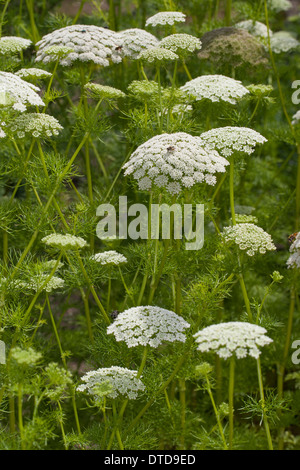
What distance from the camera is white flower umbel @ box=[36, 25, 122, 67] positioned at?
456 centimetres

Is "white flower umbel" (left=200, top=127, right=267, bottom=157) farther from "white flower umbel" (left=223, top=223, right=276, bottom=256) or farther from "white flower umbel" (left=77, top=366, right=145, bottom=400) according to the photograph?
"white flower umbel" (left=77, top=366, right=145, bottom=400)

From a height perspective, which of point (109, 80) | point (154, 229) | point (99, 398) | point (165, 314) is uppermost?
point (109, 80)

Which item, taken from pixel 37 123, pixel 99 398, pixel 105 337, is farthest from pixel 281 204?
pixel 99 398

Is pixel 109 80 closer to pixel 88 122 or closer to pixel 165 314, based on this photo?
pixel 88 122

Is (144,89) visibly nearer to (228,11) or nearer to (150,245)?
(150,245)

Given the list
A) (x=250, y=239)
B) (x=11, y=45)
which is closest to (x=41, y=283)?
(x=250, y=239)

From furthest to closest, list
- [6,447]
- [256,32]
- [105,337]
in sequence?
[256,32]
[105,337]
[6,447]

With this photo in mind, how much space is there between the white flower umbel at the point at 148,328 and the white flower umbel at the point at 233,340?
0.37 meters

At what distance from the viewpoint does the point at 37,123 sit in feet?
13.0

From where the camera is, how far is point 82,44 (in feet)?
15.2

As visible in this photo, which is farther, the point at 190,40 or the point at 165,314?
the point at 190,40

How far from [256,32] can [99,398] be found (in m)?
4.12

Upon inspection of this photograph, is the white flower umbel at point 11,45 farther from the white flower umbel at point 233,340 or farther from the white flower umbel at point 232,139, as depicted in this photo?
the white flower umbel at point 233,340
